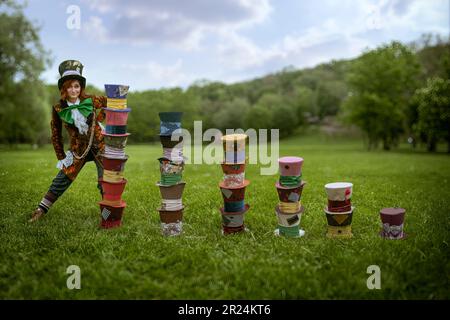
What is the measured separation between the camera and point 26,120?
46469 millimetres

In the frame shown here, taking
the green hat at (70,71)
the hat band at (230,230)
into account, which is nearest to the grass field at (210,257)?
the hat band at (230,230)

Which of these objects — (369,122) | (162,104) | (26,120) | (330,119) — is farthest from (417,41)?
(26,120)

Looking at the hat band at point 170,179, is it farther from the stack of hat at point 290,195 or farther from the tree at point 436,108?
the tree at point 436,108

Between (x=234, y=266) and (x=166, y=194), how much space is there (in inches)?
76.3

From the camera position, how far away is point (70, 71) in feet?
23.0

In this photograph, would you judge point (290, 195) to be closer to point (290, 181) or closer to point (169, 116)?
point (290, 181)

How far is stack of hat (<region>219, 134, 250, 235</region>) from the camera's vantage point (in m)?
6.39

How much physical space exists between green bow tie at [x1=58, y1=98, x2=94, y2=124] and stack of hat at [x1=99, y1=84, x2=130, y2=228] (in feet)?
2.20

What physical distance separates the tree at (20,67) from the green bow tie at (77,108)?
3815 cm

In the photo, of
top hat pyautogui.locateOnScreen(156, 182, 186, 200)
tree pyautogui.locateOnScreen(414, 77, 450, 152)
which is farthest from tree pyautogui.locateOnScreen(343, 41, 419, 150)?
top hat pyautogui.locateOnScreen(156, 182, 186, 200)

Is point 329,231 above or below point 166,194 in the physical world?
below

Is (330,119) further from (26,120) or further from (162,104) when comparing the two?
(26,120)

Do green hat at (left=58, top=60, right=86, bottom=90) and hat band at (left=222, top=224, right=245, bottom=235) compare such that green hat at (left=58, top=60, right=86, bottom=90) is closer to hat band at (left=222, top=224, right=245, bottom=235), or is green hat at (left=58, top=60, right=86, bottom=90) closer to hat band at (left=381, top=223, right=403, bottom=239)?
hat band at (left=222, top=224, right=245, bottom=235)
